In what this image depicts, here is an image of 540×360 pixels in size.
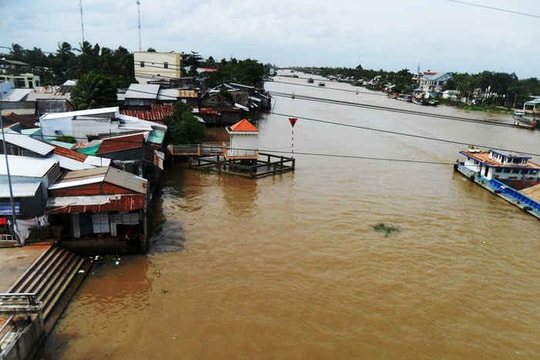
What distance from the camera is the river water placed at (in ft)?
32.0

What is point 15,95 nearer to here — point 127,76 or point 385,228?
point 127,76

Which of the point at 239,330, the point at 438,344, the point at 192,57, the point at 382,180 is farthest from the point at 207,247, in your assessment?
the point at 192,57

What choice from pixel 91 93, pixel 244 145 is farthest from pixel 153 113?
pixel 244 145

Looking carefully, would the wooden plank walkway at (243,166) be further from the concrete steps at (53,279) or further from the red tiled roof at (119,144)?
the concrete steps at (53,279)

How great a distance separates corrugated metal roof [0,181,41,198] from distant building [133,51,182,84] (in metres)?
48.6

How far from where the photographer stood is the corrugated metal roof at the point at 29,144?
588 inches

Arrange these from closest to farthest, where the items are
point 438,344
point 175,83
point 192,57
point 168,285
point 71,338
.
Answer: point 71,338 → point 438,344 → point 168,285 → point 175,83 → point 192,57

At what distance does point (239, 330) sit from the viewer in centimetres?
1009

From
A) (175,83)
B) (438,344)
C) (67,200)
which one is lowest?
(438,344)

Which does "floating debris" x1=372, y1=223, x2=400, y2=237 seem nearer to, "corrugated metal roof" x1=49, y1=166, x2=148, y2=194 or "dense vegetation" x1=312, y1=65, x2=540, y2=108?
"corrugated metal roof" x1=49, y1=166, x2=148, y2=194

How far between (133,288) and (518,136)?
44.7m

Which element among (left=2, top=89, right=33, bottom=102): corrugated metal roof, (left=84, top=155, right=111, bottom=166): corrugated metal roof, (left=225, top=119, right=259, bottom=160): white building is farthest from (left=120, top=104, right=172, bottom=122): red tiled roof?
(left=84, top=155, right=111, bottom=166): corrugated metal roof

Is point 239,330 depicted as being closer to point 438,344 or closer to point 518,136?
point 438,344

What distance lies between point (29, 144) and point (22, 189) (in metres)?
4.34
